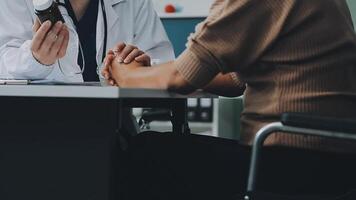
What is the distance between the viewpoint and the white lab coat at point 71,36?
1726mm

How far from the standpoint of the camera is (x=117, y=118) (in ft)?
3.98

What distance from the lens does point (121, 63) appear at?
1.36 meters

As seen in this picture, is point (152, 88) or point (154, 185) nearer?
point (152, 88)

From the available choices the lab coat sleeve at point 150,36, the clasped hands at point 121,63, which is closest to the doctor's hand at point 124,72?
the clasped hands at point 121,63

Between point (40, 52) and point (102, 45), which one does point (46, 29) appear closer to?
point (40, 52)

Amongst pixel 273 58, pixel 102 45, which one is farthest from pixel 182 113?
pixel 273 58

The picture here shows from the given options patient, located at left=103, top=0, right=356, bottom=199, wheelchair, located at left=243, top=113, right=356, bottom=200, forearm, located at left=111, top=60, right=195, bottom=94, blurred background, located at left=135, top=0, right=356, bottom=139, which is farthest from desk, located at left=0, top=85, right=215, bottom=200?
blurred background, located at left=135, top=0, right=356, bottom=139

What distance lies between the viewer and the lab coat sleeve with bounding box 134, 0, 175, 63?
7.28 feet

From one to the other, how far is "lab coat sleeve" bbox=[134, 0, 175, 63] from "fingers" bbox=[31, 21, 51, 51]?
691 millimetres

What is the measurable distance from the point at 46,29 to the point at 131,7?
2.73ft

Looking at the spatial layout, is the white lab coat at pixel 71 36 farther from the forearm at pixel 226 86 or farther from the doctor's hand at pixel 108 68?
the forearm at pixel 226 86

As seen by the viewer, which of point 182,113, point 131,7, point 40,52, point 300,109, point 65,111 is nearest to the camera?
point 300,109

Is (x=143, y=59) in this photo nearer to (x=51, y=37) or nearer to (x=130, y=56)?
(x=130, y=56)

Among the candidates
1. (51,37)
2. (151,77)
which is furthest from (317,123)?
(51,37)
